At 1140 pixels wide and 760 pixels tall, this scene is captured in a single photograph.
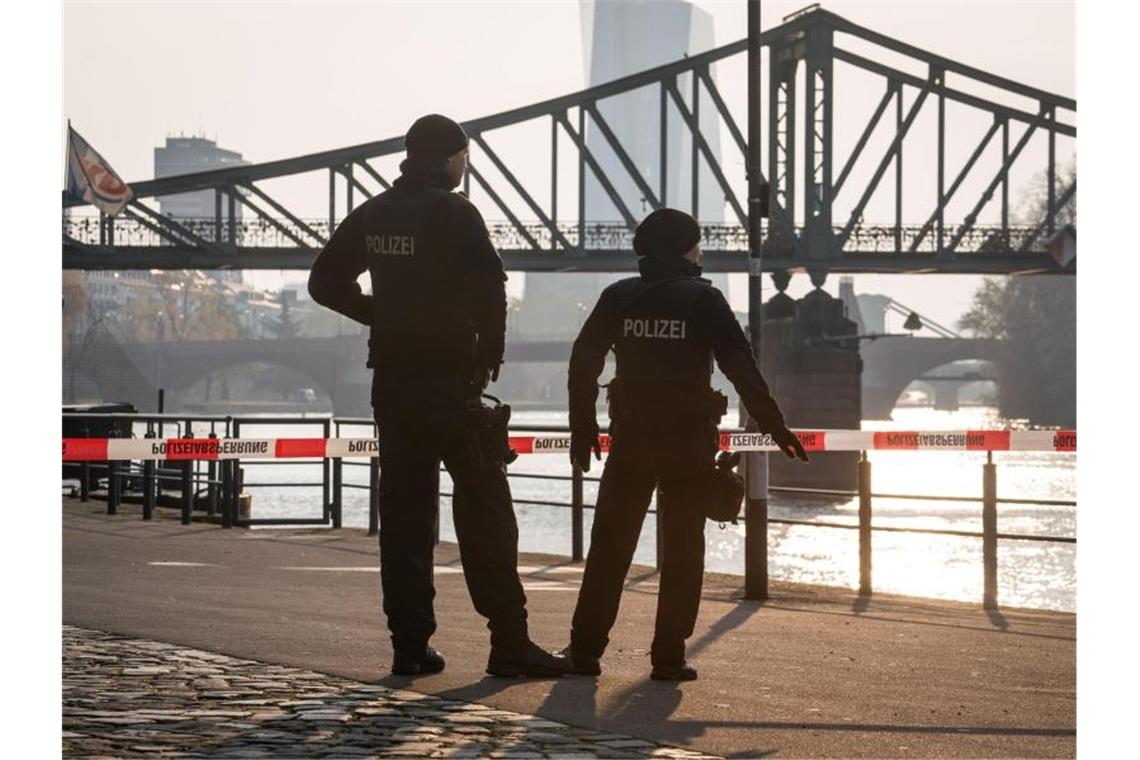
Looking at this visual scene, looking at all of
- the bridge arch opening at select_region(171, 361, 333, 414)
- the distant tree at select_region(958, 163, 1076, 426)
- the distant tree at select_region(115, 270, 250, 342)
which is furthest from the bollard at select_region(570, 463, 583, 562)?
the bridge arch opening at select_region(171, 361, 333, 414)

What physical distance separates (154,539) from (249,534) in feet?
3.20

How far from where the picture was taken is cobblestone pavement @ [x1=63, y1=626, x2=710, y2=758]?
191 inches

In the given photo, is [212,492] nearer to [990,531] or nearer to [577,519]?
[577,519]

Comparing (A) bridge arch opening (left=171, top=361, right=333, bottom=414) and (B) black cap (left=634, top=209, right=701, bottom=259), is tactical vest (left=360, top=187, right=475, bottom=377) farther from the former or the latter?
(A) bridge arch opening (left=171, top=361, right=333, bottom=414)

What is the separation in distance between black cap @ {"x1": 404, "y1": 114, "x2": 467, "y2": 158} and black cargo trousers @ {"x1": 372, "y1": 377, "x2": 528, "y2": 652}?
29.1 inches

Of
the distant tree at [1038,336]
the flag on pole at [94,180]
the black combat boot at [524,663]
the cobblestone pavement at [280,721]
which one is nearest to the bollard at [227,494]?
the cobblestone pavement at [280,721]

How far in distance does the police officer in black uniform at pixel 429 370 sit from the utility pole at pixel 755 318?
3.48 metres

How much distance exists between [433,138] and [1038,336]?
7289 cm

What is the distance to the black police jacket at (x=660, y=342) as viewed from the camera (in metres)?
6.38

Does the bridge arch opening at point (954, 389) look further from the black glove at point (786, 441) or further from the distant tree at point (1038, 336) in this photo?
the black glove at point (786, 441)

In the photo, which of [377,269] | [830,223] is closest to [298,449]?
[377,269]

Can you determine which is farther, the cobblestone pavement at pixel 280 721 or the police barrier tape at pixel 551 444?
the police barrier tape at pixel 551 444

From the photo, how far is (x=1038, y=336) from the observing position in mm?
76625

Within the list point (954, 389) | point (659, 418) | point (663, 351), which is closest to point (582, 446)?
point (659, 418)
